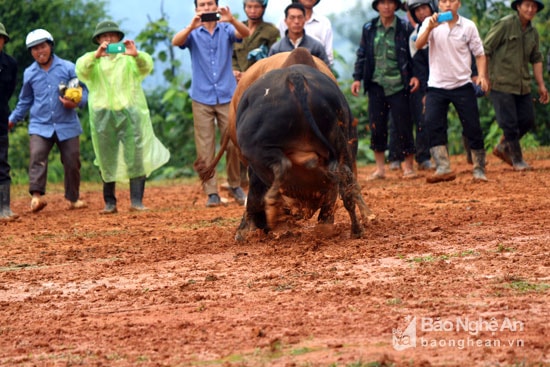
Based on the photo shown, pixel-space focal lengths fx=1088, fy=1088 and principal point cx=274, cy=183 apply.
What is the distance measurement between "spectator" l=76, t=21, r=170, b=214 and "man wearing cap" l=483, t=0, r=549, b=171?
4.14 meters

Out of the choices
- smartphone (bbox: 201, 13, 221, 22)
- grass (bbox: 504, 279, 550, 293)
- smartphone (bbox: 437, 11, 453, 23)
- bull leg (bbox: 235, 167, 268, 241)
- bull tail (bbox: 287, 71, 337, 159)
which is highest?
smartphone (bbox: 201, 13, 221, 22)

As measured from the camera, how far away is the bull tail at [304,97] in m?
7.21

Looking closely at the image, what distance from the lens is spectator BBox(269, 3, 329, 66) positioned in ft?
33.9

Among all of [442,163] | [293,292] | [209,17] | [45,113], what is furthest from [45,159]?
[293,292]

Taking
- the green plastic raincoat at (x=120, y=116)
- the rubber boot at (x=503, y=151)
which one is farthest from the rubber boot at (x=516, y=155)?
the green plastic raincoat at (x=120, y=116)

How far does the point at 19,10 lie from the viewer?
1798 centimetres

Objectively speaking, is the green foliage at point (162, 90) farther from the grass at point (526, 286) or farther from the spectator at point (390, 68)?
the grass at point (526, 286)

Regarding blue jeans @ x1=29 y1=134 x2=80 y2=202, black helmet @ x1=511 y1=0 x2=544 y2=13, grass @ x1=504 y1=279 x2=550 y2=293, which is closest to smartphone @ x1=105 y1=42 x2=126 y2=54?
blue jeans @ x1=29 y1=134 x2=80 y2=202

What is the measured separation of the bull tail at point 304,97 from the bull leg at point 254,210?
1.05 metres

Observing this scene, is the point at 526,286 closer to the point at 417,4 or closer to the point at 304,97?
the point at 304,97

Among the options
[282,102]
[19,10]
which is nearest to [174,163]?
[19,10]

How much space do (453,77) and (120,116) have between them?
3550 millimetres

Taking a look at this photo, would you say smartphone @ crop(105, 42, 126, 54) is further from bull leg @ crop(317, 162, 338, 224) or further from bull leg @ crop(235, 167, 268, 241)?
bull leg @ crop(317, 162, 338, 224)

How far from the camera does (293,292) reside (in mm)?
5773
